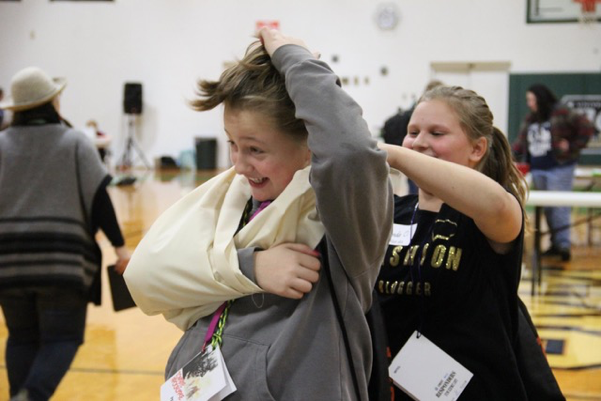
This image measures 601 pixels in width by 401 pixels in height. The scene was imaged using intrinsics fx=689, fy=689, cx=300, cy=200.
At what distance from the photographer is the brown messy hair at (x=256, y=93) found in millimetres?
1238

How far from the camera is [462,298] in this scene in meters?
1.70

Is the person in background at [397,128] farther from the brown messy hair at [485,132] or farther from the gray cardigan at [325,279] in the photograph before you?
the gray cardigan at [325,279]

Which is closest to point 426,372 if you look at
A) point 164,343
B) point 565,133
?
point 164,343

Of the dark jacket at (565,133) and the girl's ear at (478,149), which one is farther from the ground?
the girl's ear at (478,149)

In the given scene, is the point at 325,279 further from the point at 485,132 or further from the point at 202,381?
the point at 485,132

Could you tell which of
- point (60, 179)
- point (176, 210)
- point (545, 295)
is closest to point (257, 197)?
point (176, 210)

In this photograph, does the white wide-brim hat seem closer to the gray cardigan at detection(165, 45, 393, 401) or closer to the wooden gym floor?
the wooden gym floor

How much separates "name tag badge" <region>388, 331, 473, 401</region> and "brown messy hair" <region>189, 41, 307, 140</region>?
2.38 ft

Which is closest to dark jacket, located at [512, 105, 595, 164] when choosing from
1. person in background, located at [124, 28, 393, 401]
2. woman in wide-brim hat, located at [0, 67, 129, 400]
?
woman in wide-brim hat, located at [0, 67, 129, 400]

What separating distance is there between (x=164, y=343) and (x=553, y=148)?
4.52 m

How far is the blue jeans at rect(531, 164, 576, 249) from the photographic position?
7.07m

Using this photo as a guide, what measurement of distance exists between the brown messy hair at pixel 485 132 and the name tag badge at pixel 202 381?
93 centimetres

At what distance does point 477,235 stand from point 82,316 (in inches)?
76.1

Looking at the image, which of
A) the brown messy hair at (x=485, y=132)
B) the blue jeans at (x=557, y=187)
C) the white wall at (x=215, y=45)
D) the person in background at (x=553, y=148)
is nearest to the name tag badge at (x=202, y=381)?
the brown messy hair at (x=485, y=132)
